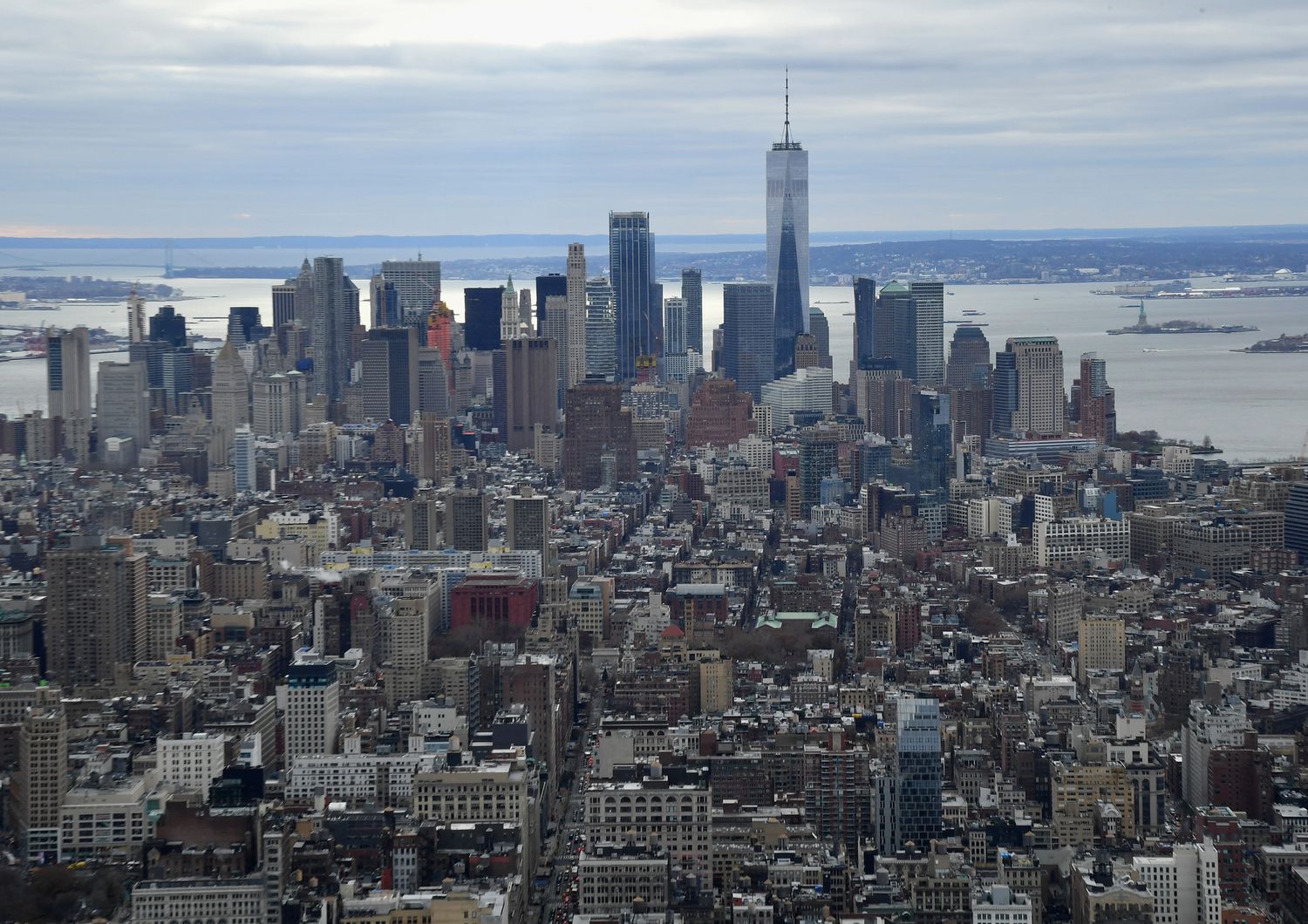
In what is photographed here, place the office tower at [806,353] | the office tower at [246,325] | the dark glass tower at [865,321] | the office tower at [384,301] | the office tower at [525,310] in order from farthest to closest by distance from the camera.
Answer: the office tower at [384,301]
the office tower at [806,353]
the dark glass tower at [865,321]
the office tower at [525,310]
the office tower at [246,325]

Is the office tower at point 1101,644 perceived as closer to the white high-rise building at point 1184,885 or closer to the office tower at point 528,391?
the white high-rise building at point 1184,885

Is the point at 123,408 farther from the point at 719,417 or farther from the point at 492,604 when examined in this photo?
the point at 492,604

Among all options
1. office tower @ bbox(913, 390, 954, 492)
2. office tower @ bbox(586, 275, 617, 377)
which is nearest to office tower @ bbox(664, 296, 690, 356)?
office tower @ bbox(586, 275, 617, 377)

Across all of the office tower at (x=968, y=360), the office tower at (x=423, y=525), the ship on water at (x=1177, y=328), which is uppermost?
the ship on water at (x=1177, y=328)

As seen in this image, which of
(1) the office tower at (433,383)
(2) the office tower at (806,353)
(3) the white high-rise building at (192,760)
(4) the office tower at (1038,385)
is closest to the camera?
(3) the white high-rise building at (192,760)

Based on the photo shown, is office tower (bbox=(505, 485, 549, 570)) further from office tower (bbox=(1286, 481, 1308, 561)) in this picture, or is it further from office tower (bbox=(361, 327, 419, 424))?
office tower (bbox=(361, 327, 419, 424))

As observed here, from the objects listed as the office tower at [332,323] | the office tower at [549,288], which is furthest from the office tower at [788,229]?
the office tower at [332,323]
